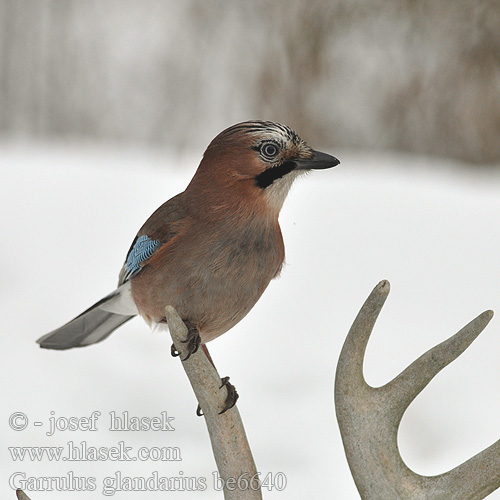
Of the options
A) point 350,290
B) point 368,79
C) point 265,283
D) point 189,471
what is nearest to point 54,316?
point 189,471

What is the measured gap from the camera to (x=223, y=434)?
3.35 ft

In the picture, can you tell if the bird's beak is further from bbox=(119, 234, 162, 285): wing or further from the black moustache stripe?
bbox=(119, 234, 162, 285): wing

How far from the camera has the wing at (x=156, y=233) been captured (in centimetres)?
110

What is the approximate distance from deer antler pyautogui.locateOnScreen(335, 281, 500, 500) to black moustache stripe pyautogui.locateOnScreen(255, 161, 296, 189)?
0.20 meters

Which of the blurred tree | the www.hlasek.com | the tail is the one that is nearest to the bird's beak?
the tail

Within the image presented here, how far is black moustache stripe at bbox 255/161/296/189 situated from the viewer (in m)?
1.04

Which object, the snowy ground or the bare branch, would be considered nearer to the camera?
the bare branch

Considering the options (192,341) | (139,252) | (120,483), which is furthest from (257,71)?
(192,341)

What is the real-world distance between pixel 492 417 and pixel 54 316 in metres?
1.01

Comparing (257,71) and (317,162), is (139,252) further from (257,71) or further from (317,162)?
(257,71)

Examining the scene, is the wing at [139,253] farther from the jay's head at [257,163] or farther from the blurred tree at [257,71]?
the blurred tree at [257,71]

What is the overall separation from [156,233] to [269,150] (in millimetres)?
199

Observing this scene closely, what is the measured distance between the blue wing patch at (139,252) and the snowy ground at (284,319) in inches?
21.3

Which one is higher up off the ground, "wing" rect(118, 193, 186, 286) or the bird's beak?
"wing" rect(118, 193, 186, 286)
